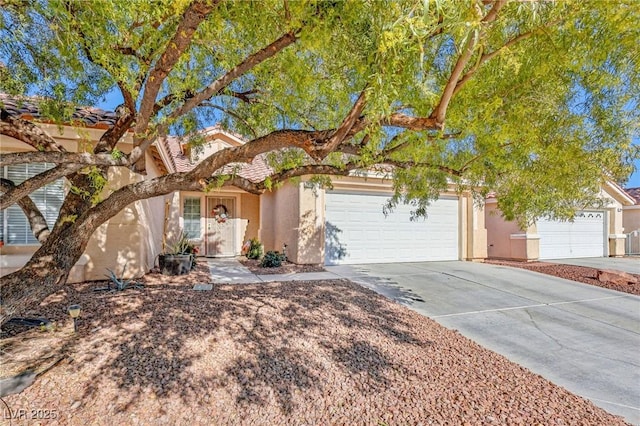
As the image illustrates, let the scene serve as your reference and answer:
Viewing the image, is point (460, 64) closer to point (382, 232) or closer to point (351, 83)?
point (351, 83)

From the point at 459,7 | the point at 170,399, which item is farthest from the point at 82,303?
the point at 459,7

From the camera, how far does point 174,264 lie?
8.51 meters

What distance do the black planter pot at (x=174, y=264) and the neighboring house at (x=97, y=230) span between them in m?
0.49

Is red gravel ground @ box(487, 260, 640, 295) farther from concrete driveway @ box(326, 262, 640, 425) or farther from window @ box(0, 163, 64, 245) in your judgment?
window @ box(0, 163, 64, 245)

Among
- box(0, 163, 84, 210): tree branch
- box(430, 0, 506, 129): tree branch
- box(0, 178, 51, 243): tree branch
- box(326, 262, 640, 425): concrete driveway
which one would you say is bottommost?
box(326, 262, 640, 425): concrete driveway

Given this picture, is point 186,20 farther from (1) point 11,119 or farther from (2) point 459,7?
(1) point 11,119

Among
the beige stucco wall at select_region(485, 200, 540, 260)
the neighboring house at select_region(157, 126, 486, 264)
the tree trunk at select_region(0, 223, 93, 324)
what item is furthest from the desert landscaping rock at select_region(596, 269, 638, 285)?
the tree trunk at select_region(0, 223, 93, 324)

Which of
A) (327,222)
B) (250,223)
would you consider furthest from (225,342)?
(250,223)

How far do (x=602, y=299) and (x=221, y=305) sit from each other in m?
8.27

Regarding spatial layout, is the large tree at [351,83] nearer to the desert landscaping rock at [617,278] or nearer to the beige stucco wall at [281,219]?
the desert landscaping rock at [617,278]

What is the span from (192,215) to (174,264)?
530cm

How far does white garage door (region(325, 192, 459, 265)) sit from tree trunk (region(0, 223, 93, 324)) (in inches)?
295

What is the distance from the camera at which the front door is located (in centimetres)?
1355

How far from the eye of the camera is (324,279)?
8219mm
